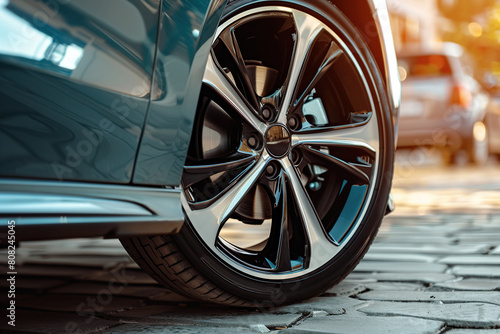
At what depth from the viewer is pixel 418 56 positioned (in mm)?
11039

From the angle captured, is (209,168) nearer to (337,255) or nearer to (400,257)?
(337,255)

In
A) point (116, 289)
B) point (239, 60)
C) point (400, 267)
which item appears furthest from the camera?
point (400, 267)

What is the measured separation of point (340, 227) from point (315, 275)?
206mm

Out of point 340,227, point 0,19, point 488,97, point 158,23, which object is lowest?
point 340,227

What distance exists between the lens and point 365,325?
6.23ft

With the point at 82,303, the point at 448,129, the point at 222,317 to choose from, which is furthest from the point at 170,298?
the point at 448,129

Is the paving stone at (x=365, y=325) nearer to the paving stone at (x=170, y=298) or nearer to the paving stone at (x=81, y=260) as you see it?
the paving stone at (x=170, y=298)

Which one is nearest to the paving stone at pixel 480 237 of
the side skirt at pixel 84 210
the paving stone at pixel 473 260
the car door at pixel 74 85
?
the paving stone at pixel 473 260

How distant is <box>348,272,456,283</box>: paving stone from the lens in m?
2.61

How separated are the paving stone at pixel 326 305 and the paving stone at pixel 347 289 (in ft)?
0.29

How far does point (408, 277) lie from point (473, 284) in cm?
27

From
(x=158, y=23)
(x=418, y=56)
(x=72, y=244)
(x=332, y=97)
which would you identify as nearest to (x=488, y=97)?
(x=418, y=56)

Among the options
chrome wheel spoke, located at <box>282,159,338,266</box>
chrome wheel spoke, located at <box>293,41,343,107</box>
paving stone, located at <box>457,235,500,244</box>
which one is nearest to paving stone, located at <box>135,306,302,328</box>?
chrome wheel spoke, located at <box>282,159,338,266</box>

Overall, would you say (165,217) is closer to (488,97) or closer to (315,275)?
(315,275)
